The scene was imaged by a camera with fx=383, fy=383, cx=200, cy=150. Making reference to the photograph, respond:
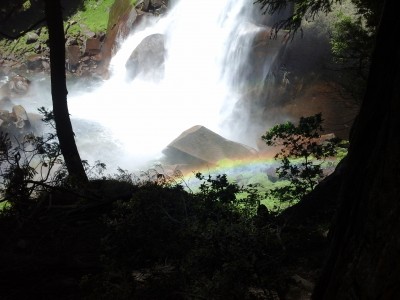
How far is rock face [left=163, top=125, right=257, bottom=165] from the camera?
1521 cm

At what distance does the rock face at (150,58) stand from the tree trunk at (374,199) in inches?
887

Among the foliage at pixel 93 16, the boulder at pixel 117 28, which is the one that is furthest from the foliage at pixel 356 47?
the foliage at pixel 93 16

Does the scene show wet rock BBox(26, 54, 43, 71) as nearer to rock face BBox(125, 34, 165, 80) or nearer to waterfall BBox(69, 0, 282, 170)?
waterfall BBox(69, 0, 282, 170)

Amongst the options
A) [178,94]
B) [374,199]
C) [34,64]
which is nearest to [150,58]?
[178,94]

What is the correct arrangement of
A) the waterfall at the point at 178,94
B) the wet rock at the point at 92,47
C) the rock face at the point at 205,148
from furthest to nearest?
the wet rock at the point at 92,47
the waterfall at the point at 178,94
the rock face at the point at 205,148

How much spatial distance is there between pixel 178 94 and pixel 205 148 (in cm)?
775

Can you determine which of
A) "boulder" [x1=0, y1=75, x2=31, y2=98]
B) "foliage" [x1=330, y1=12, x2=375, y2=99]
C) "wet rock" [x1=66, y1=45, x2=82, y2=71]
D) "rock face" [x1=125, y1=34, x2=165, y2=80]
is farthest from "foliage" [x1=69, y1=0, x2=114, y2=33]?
"foliage" [x1=330, y1=12, x2=375, y2=99]

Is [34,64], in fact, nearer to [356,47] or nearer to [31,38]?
[31,38]

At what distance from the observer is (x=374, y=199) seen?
174cm

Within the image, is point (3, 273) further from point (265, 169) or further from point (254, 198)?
point (265, 169)

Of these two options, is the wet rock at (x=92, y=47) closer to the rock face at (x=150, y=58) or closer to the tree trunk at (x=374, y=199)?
the rock face at (x=150, y=58)

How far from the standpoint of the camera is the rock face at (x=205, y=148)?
15.2 metres

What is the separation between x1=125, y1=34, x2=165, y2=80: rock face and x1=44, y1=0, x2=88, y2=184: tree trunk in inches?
638

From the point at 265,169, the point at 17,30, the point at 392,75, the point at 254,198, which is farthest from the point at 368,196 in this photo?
the point at 17,30
